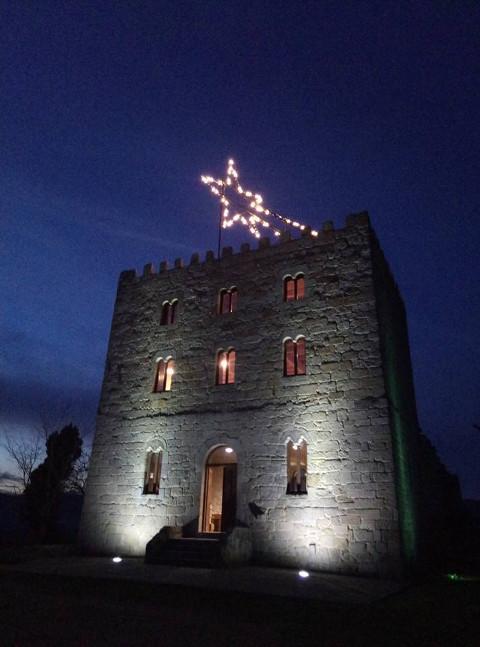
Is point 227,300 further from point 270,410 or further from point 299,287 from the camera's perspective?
point 270,410

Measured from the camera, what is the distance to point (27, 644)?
452 cm

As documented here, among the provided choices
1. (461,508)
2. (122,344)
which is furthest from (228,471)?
(461,508)

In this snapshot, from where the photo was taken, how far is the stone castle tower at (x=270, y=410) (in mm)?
10508

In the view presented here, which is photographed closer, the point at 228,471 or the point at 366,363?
the point at 366,363

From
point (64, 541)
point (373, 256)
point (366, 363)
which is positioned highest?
point (373, 256)

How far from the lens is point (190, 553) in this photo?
34.3ft

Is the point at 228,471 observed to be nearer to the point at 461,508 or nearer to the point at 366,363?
the point at 366,363

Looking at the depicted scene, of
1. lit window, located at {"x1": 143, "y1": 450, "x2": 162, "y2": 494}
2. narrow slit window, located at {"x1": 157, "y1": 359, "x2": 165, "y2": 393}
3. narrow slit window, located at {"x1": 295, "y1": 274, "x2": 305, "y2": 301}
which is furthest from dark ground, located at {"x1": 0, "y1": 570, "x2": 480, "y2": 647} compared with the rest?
narrow slit window, located at {"x1": 295, "y1": 274, "x2": 305, "y2": 301}

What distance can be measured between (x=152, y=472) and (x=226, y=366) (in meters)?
3.89

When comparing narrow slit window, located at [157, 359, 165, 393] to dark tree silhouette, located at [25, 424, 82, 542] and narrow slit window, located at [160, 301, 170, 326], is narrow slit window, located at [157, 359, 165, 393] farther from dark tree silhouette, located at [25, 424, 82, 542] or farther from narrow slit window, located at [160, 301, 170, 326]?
dark tree silhouette, located at [25, 424, 82, 542]

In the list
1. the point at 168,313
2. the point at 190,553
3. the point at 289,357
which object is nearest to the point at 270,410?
the point at 289,357

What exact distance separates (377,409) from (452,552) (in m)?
10.5

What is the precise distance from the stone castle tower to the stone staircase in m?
0.93

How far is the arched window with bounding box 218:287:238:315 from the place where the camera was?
14.4 meters
